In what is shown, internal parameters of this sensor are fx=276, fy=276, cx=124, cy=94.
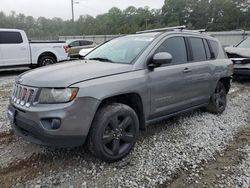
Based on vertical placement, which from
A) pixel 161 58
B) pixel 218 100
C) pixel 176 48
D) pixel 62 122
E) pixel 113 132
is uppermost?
pixel 176 48

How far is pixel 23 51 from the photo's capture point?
11.4 m

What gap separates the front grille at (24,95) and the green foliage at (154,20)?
5786 cm

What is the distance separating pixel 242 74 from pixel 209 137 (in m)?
5.57

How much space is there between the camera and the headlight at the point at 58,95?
3.08 metres

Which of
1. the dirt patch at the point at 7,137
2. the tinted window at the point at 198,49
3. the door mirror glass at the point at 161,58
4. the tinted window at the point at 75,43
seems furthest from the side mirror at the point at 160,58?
the tinted window at the point at 75,43

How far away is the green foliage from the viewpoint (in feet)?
198

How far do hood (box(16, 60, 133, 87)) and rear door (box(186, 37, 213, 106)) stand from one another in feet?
4.66

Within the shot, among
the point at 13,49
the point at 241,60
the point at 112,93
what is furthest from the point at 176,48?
the point at 13,49

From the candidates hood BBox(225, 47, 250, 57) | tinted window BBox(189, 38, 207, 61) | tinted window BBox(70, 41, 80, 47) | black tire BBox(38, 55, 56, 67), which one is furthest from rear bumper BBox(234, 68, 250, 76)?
tinted window BBox(70, 41, 80, 47)

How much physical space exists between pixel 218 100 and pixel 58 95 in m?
3.73

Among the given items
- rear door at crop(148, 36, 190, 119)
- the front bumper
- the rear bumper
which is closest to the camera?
the front bumper

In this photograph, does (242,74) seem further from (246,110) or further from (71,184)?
(71,184)

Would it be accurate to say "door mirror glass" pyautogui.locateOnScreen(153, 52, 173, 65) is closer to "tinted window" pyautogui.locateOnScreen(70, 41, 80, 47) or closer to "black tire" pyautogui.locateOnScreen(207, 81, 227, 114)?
"black tire" pyautogui.locateOnScreen(207, 81, 227, 114)

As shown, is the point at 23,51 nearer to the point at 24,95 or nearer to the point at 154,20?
the point at 24,95
